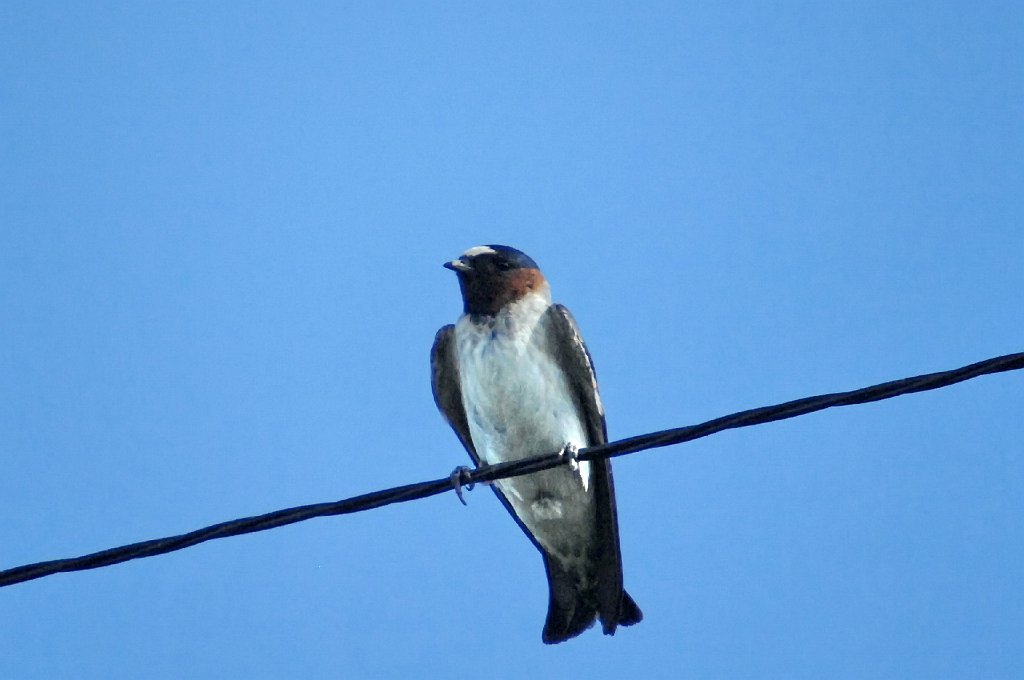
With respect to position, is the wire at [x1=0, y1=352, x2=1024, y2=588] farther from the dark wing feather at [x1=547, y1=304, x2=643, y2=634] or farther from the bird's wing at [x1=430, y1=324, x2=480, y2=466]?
the bird's wing at [x1=430, y1=324, x2=480, y2=466]

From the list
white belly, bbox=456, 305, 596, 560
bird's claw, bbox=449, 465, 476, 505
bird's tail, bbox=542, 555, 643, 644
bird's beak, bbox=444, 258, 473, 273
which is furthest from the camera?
bird's beak, bbox=444, 258, 473, 273

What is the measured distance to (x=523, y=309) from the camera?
7.04 meters

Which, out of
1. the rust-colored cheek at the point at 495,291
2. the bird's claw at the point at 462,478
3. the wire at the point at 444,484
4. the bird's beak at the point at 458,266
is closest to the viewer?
the wire at the point at 444,484

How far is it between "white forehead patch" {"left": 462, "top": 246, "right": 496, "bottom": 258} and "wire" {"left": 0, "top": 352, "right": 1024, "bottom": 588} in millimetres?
3197

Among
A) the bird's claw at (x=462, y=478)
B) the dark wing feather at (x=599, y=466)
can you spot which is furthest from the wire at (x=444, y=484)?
the dark wing feather at (x=599, y=466)

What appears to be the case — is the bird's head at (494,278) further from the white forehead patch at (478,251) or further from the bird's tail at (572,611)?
the bird's tail at (572,611)

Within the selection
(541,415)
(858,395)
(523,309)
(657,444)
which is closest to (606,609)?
(541,415)

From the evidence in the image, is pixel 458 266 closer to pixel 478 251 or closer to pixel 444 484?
pixel 478 251

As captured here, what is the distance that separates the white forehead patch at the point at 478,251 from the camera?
24.8ft

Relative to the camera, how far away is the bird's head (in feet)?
23.4

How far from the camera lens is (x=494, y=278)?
23.9 feet

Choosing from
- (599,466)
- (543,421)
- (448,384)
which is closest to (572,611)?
(599,466)

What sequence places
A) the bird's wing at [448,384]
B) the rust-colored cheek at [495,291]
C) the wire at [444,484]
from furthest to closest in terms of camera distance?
the bird's wing at [448,384]
the rust-colored cheek at [495,291]
the wire at [444,484]

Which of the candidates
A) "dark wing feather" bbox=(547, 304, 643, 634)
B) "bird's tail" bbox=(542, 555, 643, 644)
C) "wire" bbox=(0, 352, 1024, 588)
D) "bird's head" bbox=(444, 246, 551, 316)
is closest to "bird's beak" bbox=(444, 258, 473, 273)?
"bird's head" bbox=(444, 246, 551, 316)
